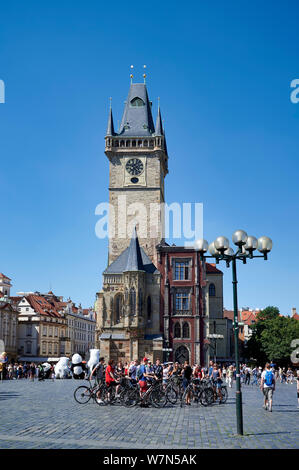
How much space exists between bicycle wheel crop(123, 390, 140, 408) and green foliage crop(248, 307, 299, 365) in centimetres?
5355

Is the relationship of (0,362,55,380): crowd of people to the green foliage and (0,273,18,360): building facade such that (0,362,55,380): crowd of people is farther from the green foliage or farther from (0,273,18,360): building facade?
the green foliage

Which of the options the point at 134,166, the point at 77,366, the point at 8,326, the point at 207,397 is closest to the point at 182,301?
the point at 77,366

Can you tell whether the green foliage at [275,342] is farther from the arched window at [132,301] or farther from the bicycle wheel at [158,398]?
the bicycle wheel at [158,398]

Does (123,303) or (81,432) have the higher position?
(123,303)

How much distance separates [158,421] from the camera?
1677cm

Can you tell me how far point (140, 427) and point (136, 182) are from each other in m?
57.4

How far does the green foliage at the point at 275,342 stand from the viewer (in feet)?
235

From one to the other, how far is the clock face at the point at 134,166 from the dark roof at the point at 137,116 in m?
3.87

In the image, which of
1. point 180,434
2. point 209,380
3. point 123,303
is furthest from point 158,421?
point 123,303

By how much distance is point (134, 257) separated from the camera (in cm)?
6116

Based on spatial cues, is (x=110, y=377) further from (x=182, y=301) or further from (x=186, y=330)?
(x=182, y=301)
